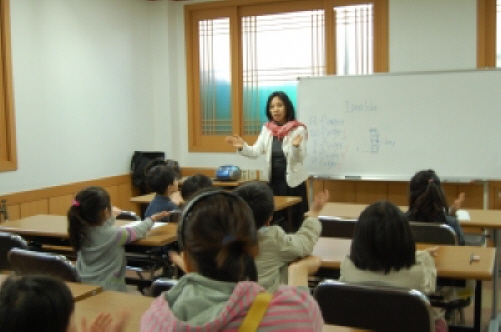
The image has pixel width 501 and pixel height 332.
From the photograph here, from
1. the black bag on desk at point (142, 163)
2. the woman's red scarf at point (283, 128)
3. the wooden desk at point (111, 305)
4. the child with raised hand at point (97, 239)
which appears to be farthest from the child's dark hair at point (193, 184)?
the black bag on desk at point (142, 163)

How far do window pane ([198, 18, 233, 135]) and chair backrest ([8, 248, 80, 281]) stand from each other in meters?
4.22

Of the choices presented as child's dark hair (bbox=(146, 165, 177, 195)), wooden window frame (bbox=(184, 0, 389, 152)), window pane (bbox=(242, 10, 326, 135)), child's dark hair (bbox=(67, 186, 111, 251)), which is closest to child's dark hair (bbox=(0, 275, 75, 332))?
child's dark hair (bbox=(67, 186, 111, 251))

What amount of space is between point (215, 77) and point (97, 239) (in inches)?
156

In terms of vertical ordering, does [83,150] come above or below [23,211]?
above

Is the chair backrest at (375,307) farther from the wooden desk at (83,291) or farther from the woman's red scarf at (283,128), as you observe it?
the woman's red scarf at (283,128)

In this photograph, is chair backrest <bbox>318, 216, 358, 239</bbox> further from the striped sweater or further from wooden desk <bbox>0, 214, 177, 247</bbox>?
the striped sweater

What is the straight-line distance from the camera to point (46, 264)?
247cm

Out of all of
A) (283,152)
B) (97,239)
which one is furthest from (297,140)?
(97,239)

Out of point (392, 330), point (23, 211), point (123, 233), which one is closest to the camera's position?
point (392, 330)

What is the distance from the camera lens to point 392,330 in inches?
78.2

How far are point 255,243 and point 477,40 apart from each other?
4809 millimetres

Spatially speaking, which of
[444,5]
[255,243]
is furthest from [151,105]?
[255,243]

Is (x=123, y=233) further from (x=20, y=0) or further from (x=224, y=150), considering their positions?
(x=224, y=150)

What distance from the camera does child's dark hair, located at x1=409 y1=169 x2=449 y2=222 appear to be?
3.10m
